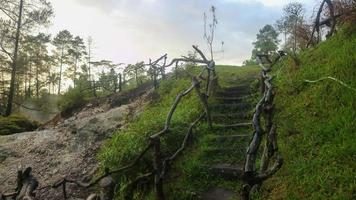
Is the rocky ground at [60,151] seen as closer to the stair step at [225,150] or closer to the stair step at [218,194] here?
the stair step at [225,150]

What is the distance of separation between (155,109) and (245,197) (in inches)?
324

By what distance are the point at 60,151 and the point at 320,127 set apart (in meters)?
7.45

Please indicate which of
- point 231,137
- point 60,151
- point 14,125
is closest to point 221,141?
point 231,137

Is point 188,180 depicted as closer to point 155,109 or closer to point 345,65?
point 345,65

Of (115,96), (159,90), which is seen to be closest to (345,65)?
(159,90)

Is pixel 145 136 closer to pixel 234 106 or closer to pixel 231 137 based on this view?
pixel 231 137

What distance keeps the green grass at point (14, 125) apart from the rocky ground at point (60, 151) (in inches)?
115

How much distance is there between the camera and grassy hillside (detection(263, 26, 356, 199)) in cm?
477

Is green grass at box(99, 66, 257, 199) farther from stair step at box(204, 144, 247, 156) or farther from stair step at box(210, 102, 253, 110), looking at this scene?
stair step at box(210, 102, 253, 110)

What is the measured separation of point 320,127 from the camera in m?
5.91

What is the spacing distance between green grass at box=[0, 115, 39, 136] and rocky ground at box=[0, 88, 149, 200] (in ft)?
9.57

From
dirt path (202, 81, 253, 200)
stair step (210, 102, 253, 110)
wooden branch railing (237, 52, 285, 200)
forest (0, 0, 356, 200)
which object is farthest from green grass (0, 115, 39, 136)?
wooden branch railing (237, 52, 285, 200)

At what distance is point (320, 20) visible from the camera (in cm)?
1023

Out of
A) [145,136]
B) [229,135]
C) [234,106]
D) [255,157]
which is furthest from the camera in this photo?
[234,106]
